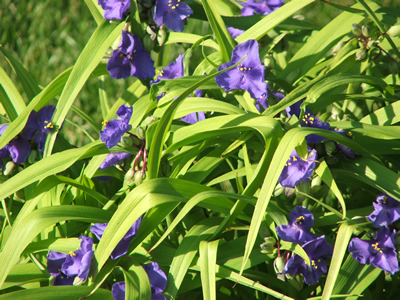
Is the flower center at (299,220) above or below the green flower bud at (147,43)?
below

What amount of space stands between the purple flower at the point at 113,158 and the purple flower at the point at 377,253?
513 millimetres

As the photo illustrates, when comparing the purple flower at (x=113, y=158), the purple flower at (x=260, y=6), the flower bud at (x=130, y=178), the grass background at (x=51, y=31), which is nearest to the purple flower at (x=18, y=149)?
the purple flower at (x=113, y=158)

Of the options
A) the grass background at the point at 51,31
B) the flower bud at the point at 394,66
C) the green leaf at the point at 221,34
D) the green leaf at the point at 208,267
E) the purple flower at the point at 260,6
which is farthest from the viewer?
the grass background at the point at 51,31

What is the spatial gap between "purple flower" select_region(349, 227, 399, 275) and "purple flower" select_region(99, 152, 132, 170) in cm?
51

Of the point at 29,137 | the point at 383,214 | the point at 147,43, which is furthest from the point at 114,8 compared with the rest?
the point at 383,214

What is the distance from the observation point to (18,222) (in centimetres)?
94

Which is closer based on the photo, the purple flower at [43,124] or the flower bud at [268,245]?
the flower bud at [268,245]

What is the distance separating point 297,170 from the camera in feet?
2.92

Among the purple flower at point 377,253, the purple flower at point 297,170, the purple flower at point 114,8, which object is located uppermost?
the purple flower at point 114,8

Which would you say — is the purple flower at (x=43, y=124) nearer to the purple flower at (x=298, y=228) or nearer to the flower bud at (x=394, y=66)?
the purple flower at (x=298, y=228)

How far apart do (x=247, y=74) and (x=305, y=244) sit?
368 mm

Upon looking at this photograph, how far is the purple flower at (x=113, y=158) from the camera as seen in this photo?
101 cm

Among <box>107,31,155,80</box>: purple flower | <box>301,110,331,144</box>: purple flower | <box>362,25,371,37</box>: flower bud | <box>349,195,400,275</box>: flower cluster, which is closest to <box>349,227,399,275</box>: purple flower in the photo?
<box>349,195,400,275</box>: flower cluster

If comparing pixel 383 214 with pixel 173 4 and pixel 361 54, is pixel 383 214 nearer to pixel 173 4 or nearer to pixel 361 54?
pixel 361 54
